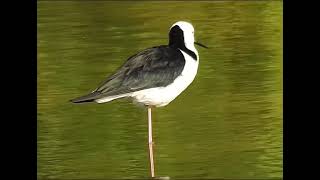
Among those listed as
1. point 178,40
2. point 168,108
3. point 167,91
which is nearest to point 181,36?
point 178,40

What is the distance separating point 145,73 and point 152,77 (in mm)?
76

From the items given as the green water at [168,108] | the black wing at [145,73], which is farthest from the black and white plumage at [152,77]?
the green water at [168,108]

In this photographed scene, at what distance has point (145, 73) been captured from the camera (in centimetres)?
966

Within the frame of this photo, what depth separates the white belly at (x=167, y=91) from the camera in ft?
31.9

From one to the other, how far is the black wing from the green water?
30.4 inches

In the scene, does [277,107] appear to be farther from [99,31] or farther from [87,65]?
[99,31]

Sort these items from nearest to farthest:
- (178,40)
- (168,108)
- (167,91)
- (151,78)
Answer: (151,78)
(167,91)
(178,40)
(168,108)

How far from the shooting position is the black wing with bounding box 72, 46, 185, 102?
375 inches

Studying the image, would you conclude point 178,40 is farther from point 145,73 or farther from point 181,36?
point 145,73

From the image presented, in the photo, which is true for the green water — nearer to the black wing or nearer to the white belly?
the white belly

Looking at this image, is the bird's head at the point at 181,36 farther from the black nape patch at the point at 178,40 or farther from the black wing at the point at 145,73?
the black wing at the point at 145,73

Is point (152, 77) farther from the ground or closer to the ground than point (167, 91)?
farther from the ground

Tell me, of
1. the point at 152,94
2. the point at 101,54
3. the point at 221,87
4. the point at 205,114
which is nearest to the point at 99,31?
the point at 101,54

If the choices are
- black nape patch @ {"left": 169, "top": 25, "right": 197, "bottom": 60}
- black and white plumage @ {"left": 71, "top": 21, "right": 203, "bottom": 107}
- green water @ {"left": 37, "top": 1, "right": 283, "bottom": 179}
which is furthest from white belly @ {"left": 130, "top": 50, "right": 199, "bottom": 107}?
green water @ {"left": 37, "top": 1, "right": 283, "bottom": 179}
